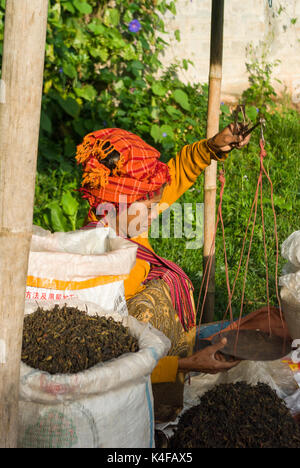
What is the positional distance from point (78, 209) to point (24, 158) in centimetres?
321

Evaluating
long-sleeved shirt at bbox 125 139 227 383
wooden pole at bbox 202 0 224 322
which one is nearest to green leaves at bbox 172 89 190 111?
wooden pole at bbox 202 0 224 322

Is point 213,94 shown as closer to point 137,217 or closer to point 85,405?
point 137,217

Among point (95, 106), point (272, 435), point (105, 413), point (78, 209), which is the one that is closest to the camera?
point (105, 413)

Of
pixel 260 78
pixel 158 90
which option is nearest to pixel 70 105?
pixel 158 90

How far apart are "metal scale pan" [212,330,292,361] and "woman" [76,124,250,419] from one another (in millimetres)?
80

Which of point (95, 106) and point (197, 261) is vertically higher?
point (95, 106)

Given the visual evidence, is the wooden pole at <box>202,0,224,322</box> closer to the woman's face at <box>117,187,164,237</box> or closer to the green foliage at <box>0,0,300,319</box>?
the woman's face at <box>117,187,164,237</box>

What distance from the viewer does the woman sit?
2.23 meters

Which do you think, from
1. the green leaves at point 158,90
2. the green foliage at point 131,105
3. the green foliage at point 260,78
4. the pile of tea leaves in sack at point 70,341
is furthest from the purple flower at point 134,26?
the pile of tea leaves in sack at point 70,341

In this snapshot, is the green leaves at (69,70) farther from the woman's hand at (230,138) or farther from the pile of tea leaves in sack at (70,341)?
the pile of tea leaves in sack at (70,341)

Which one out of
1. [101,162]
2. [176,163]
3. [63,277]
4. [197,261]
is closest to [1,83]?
[63,277]

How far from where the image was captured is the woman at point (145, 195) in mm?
2232
